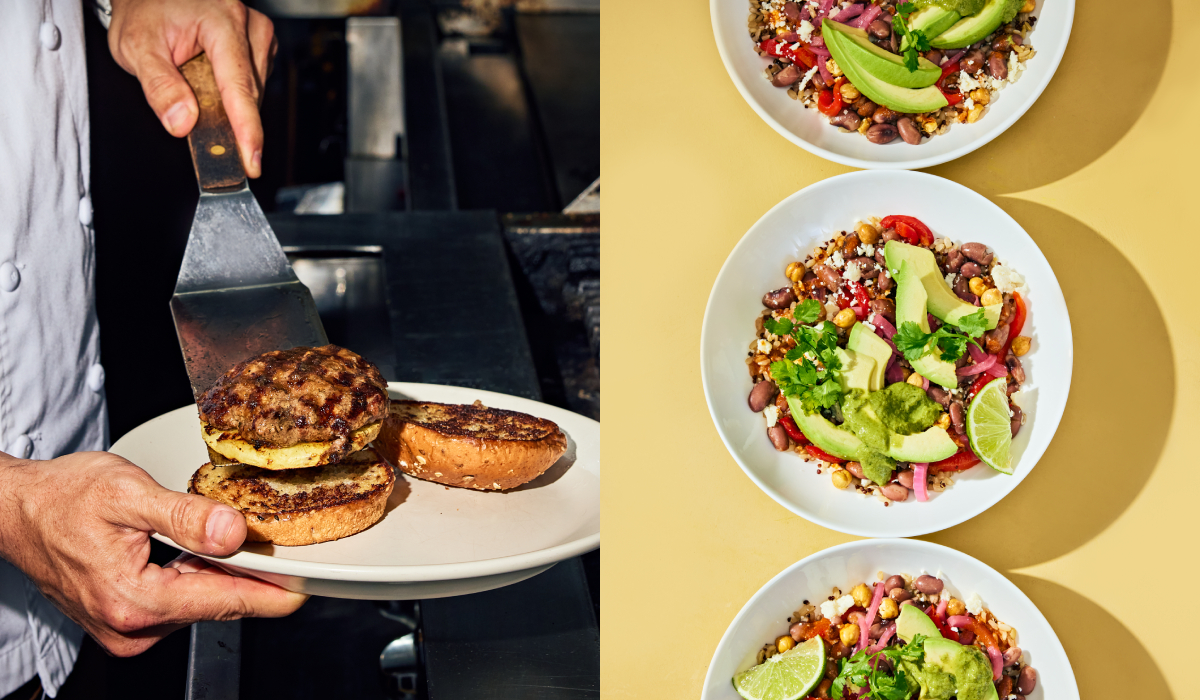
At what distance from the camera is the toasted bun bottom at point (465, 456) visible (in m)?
1.12

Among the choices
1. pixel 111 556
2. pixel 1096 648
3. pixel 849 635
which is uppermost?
pixel 111 556

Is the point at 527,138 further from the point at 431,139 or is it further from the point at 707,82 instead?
the point at 707,82

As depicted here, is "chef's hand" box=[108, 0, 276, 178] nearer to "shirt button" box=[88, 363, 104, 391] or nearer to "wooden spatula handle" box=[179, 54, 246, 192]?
"wooden spatula handle" box=[179, 54, 246, 192]

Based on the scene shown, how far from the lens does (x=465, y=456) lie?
112 cm

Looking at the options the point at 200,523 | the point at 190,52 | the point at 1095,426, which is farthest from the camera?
the point at 190,52

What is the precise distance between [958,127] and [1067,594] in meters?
0.79

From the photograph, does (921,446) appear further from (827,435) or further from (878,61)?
(878,61)

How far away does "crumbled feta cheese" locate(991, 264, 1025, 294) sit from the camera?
1.21m

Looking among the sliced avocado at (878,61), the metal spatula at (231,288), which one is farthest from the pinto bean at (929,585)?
the metal spatula at (231,288)

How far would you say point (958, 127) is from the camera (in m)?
1.25

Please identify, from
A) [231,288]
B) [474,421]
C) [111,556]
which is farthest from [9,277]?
[474,421]

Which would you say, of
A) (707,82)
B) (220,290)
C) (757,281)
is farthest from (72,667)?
(707,82)

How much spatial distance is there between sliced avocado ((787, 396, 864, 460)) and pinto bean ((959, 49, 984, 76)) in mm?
591

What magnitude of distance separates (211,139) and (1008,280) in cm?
132
